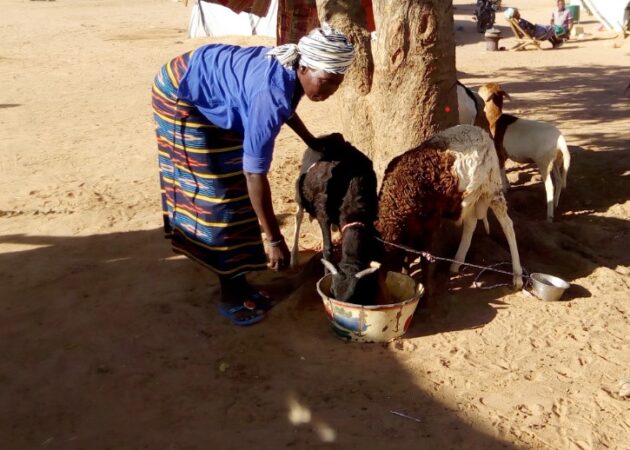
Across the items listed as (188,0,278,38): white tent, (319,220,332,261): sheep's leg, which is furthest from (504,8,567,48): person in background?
(319,220,332,261): sheep's leg

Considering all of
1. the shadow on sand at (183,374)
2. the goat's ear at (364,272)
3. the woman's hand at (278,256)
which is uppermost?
the woman's hand at (278,256)

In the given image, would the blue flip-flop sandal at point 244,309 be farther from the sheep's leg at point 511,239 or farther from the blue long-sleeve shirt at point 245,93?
the sheep's leg at point 511,239

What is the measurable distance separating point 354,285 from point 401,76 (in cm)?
192

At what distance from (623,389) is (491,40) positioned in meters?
15.0

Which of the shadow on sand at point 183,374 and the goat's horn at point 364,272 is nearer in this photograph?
the shadow on sand at point 183,374

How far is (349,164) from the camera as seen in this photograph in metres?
4.53

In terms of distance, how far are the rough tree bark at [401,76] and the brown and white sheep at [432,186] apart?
1.51 feet

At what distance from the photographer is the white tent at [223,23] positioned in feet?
58.7

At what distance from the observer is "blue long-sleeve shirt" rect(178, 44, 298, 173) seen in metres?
3.43

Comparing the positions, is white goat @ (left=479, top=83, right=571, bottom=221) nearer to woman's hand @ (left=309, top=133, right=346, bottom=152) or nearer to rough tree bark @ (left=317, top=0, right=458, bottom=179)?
rough tree bark @ (left=317, top=0, right=458, bottom=179)

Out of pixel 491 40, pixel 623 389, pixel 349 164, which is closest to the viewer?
pixel 623 389

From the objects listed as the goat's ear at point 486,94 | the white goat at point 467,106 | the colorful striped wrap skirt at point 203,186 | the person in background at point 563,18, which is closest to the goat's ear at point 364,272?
the colorful striped wrap skirt at point 203,186

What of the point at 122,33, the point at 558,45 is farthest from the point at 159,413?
the point at 122,33

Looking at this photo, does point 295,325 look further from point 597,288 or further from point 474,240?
point 597,288
